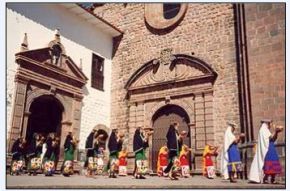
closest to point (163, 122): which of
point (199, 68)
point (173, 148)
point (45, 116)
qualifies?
point (199, 68)

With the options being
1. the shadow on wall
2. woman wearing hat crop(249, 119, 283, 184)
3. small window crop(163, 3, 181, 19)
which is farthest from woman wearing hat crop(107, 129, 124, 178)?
small window crop(163, 3, 181, 19)

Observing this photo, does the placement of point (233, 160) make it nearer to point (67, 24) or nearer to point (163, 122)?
point (163, 122)

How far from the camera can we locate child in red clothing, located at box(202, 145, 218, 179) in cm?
1047

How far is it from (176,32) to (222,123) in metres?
4.05

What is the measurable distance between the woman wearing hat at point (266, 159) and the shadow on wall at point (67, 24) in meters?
8.20

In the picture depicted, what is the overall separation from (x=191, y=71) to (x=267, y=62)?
332 cm

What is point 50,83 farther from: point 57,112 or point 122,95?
point 122,95

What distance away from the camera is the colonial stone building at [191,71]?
1002 centimetres

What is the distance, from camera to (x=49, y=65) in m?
12.1

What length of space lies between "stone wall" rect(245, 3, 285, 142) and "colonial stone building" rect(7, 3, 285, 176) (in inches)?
1.0

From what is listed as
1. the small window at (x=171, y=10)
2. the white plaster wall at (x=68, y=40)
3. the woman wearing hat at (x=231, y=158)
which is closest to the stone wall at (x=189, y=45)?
the white plaster wall at (x=68, y=40)

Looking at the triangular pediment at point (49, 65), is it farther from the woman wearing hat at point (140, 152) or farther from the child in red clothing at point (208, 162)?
the child in red clothing at point (208, 162)

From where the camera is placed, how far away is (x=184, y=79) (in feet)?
41.8

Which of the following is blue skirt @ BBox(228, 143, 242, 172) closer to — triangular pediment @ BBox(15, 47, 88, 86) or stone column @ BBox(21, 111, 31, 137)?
stone column @ BBox(21, 111, 31, 137)
